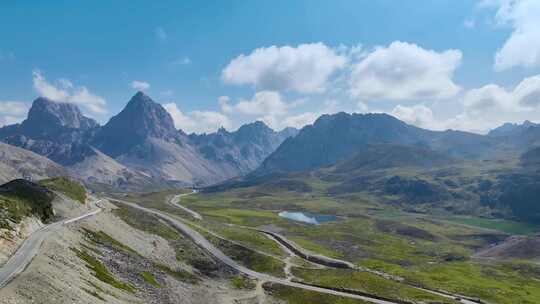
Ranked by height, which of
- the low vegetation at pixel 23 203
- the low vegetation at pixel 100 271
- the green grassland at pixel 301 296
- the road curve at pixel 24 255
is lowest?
the green grassland at pixel 301 296

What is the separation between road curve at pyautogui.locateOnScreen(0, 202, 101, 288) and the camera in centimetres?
6841

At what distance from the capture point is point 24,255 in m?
81.6

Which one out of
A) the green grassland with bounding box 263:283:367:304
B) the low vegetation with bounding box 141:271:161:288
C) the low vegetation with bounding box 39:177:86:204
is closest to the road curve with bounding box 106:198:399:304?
the green grassland with bounding box 263:283:367:304

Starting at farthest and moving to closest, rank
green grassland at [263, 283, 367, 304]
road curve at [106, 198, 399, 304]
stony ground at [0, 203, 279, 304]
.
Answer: road curve at [106, 198, 399, 304], green grassland at [263, 283, 367, 304], stony ground at [0, 203, 279, 304]

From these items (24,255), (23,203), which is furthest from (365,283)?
(23,203)

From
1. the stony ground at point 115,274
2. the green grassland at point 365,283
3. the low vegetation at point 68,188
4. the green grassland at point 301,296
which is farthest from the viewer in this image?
the low vegetation at point 68,188

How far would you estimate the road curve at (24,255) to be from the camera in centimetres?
6841

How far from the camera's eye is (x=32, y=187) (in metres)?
141

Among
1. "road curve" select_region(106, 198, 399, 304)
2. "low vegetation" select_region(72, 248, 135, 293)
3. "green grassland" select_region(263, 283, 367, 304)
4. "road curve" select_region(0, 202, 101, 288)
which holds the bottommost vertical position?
"green grassland" select_region(263, 283, 367, 304)

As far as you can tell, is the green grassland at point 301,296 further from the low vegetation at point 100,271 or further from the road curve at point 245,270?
the low vegetation at point 100,271

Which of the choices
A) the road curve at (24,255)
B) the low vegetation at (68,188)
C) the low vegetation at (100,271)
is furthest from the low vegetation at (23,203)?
the low vegetation at (68,188)

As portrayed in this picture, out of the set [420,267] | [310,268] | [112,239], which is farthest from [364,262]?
[112,239]

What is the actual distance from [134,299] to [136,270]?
68.3 feet

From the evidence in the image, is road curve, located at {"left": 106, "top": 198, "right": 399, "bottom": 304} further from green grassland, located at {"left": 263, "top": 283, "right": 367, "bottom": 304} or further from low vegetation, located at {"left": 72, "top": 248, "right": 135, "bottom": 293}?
low vegetation, located at {"left": 72, "top": 248, "right": 135, "bottom": 293}
